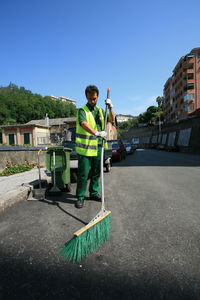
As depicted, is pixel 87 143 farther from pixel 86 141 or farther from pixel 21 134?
pixel 21 134

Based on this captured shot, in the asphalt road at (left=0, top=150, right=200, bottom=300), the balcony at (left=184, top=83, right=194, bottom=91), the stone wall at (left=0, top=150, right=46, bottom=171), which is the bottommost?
the asphalt road at (left=0, top=150, right=200, bottom=300)

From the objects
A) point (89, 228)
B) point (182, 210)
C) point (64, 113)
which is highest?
point (64, 113)

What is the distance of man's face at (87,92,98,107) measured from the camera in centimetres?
342

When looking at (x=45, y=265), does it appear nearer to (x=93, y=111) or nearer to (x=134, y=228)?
(x=134, y=228)

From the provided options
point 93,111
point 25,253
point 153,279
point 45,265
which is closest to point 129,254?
point 153,279

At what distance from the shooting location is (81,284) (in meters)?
1.44

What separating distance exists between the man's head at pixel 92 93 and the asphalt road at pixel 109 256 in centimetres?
202

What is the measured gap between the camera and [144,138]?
6712cm

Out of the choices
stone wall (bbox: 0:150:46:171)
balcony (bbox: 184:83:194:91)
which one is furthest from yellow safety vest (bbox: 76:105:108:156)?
balcony (bbox: 184:83:194:91)

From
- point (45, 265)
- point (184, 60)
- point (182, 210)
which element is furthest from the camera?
point (184, 60)

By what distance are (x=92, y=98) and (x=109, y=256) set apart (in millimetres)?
2661

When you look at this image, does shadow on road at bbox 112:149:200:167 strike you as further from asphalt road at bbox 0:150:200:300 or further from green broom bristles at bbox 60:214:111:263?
green broom bristles at bbox 60:214:111:263

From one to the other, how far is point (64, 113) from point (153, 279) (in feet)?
236

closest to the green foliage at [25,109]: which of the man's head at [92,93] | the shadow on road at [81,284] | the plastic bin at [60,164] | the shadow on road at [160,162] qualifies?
the shadow on road at [160,162]
